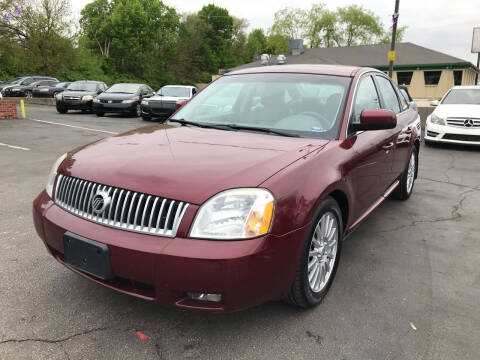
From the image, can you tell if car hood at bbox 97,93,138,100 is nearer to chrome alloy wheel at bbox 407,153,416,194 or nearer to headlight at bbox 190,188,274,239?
chrome alloy wheel at bbox 407,153,416,194

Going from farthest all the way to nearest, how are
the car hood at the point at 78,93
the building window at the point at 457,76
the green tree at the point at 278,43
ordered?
the green tree at the point at 278,43 → the building window at the point at 457,76 → the car hood at the point at 78,93

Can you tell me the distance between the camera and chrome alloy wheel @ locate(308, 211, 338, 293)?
8.70ft

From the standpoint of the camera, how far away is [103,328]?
8.08ft

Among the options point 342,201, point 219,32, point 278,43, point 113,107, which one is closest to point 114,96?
point 113,107

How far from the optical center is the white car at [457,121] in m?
9.26

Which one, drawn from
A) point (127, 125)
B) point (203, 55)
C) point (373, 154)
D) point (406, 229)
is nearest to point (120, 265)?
point (373, 154)

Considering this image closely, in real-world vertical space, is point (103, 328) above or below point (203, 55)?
below

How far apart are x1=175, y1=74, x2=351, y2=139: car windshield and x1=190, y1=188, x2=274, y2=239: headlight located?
106 centimetres

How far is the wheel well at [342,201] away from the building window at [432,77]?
33.8m

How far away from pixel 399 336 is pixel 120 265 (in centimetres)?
164

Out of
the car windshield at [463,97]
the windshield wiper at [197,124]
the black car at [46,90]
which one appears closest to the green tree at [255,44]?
the black car at [46,90]

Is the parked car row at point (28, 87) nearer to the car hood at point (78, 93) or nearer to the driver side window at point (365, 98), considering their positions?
the car hood at point (78, 93)

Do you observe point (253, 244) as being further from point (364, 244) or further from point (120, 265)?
point (364, 244)

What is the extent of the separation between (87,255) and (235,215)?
0.84 m
